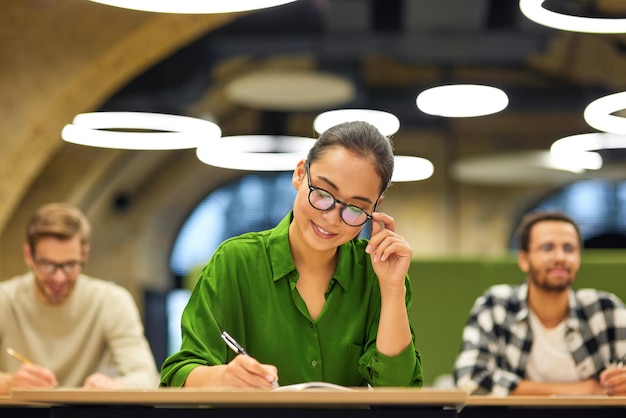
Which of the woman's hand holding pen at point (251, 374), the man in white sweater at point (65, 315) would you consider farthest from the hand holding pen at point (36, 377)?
the woman's hand holding pen at point (251, 374)

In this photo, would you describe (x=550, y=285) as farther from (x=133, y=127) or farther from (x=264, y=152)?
(x=264, y=152)

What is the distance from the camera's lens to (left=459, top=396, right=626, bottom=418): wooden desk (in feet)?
8.39

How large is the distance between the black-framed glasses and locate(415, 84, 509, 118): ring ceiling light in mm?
5814

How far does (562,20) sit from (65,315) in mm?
2892

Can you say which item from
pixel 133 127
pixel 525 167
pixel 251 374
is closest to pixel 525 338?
pixel 251 374

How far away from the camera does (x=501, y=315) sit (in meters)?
4.11

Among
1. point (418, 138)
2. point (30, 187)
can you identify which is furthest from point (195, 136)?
point (418, 138)

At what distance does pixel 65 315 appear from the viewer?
4176mm

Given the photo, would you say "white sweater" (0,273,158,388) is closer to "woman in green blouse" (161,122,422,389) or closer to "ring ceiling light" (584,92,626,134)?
"woman in green blouse" (161,122,422,389)

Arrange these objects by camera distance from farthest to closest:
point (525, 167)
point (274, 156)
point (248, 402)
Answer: point (525, 167) → point (274, 156) → point (248, 402)

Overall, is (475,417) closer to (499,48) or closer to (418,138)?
(499,48)

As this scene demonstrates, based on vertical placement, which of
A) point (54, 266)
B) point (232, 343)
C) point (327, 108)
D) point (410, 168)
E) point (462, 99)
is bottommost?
point (232, 343)

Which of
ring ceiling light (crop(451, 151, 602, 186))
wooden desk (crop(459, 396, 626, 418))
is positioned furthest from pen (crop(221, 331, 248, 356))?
ring ceiling light (crop(451, 151, 602, 186))

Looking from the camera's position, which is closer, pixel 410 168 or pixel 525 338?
pixel 525 338
